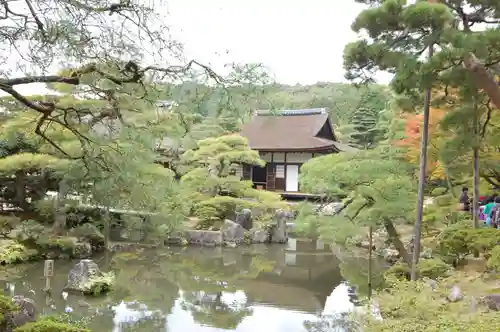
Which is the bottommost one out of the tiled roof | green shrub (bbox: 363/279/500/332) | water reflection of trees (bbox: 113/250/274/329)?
water reflection of trees (bbox: 113/250/274/329)

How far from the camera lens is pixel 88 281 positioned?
24.5 ft

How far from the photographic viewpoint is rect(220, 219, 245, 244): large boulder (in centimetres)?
1293

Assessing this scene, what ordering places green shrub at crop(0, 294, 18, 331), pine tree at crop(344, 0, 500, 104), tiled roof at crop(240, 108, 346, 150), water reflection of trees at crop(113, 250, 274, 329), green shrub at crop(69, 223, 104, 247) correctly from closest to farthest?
green shrub at crop(0, 294, 18, 331) < pine tree at crop(344, 0, 500, 104) < water reflection of trees at crop(113, 250, 274, 329) < green shrub at crop(69, 223, 104, 247) < tiled roof at crop(240, 108, 346, 150)

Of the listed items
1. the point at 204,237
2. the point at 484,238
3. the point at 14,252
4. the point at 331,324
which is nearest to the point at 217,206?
the point at 204,237

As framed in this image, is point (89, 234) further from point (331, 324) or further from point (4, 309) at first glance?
point (4, 309)

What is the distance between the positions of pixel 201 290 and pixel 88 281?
1.87 meters

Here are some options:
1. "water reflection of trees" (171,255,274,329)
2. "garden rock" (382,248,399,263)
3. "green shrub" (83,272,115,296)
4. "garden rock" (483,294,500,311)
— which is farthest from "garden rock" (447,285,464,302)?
"garden rock" (382,248,399,263)

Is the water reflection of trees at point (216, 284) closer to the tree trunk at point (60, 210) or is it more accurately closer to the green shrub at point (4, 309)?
the tree trunk at point (60, 210)

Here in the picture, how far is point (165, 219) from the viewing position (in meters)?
11.3

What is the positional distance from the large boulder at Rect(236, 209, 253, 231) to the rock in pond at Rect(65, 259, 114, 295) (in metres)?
6.41

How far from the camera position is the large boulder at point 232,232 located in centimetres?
1293

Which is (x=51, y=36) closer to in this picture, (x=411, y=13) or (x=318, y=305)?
(x=411, y=13)

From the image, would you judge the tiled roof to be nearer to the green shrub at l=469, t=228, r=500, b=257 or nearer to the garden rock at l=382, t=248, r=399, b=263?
the garden rock at l=382, t=248, r=399, b=263

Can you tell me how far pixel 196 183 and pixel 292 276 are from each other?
212 inches
